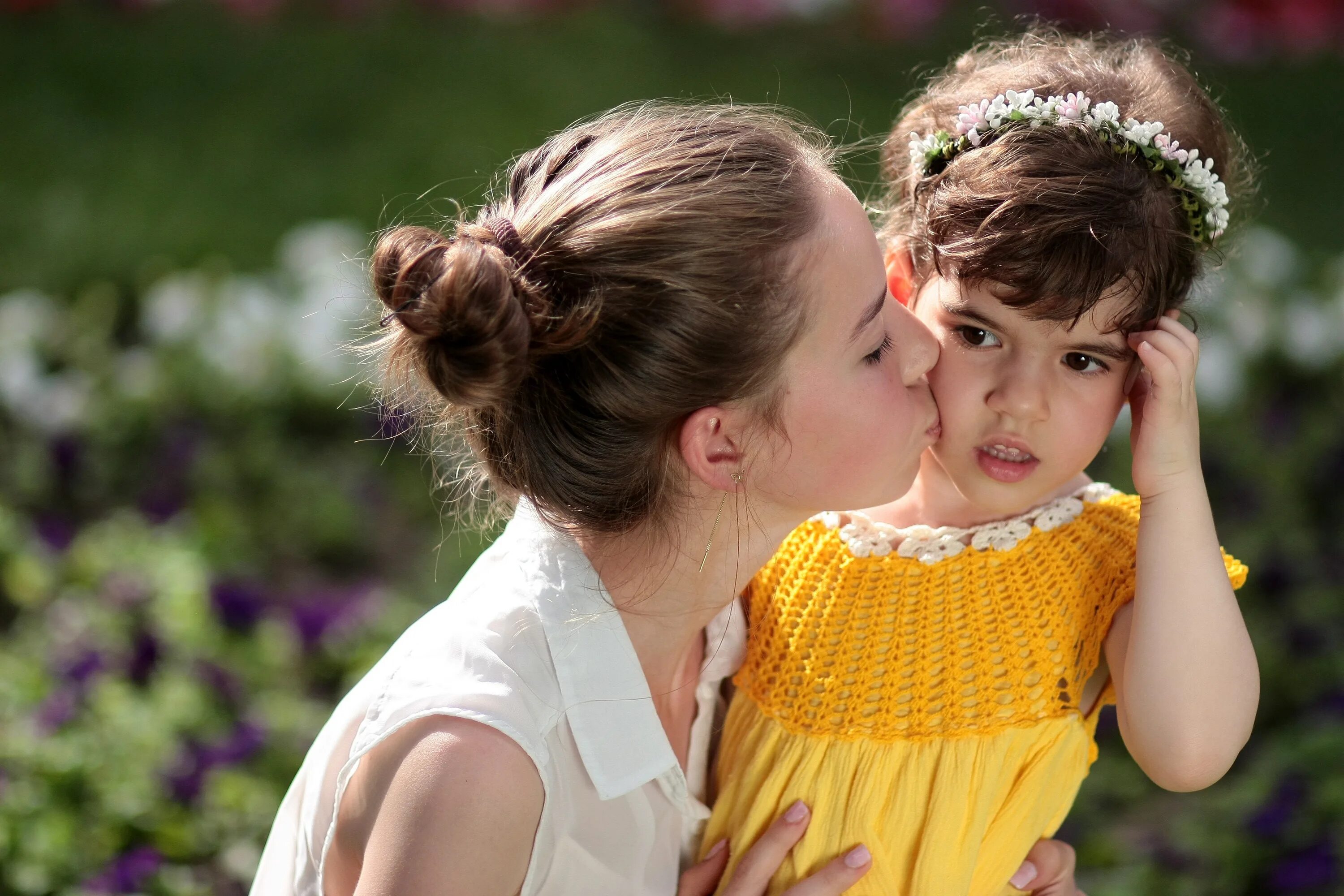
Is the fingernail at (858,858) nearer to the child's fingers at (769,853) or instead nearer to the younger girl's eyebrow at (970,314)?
the child's fingers at (769,853)

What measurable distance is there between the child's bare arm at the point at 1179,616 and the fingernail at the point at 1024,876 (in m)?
0.25

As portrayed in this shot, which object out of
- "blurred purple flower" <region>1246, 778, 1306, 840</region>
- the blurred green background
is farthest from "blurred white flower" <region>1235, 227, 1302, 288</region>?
"blurred purple flower" <region>1246, 778, 1306, 840</region>

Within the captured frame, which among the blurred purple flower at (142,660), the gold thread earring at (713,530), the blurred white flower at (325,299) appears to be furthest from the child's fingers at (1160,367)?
the blurred white flower at (325,299)

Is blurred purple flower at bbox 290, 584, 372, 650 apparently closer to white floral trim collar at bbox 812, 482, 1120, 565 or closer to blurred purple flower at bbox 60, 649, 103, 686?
blurred purple flower at bbox 60, 649, 103, 686

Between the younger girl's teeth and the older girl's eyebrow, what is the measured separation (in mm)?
251

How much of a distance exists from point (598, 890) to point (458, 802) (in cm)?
29

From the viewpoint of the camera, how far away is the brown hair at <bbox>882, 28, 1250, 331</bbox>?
1.75 meters

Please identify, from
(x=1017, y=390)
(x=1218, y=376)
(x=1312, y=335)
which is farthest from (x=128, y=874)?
(x=1312, y=335)

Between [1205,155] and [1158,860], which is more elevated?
[1205,155]

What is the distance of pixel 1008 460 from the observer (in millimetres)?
1859

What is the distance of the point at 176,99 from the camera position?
6.01 meters

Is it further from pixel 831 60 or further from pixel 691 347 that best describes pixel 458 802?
pixel 831 60

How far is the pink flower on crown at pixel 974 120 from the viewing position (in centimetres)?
186

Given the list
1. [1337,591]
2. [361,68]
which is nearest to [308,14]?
[361,68]
